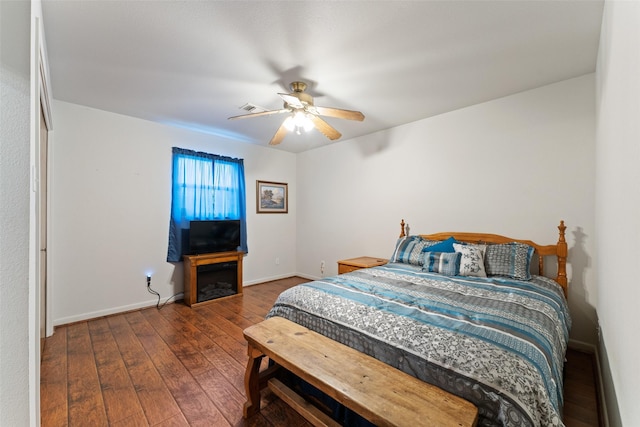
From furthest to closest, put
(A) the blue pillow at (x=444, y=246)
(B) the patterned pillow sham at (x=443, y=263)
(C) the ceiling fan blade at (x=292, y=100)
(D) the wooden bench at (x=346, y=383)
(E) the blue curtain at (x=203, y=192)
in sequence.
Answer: (E) the blue curtain at (x=203, y=192) → (A) the blue pillow at (x=444, y=246) → (B) the patterned pillow sham at (x=443, y=263) → (C) the ceiling fan blade at (x=292, y=100) → (D) the wooden bench at (x=346, y=383)

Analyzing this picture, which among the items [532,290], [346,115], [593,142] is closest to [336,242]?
[346,115]

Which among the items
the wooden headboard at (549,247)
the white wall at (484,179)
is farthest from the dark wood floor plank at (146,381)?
the wooden headboard at (549,247)

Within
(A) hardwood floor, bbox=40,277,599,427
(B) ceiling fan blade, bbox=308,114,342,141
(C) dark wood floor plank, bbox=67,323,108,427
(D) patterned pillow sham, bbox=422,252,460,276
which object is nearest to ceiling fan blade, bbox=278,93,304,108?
(B) ceiling fan blade, bbox=308,114,342,141

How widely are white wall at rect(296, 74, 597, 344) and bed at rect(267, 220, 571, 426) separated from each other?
0.20m

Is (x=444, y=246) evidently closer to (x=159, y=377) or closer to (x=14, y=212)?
(x=159, y=377)

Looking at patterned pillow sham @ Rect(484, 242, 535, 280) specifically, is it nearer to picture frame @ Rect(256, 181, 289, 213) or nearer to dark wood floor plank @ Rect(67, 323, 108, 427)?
dark wood floor plank @ Rect(67, 323, 108, 427)

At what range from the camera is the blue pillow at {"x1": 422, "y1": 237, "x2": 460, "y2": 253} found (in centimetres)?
296

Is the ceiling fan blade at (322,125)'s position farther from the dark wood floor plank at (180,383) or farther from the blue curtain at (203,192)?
the dark wood floor plank at (180,383)

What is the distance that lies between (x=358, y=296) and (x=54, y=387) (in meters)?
2.35

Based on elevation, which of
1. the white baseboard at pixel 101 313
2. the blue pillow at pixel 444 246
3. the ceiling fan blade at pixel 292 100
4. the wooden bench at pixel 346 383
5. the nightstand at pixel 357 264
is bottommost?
the white baseboard at pixel 101 313

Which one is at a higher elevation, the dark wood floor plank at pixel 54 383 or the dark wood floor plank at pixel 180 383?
the dark wood floor plank at pixel 54 383

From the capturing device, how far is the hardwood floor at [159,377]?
1697 millimetres

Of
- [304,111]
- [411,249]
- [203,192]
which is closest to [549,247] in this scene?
[411,249]

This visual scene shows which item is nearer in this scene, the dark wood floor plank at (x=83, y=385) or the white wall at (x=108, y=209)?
the dark wood floor plank at (x=83, y=385)
